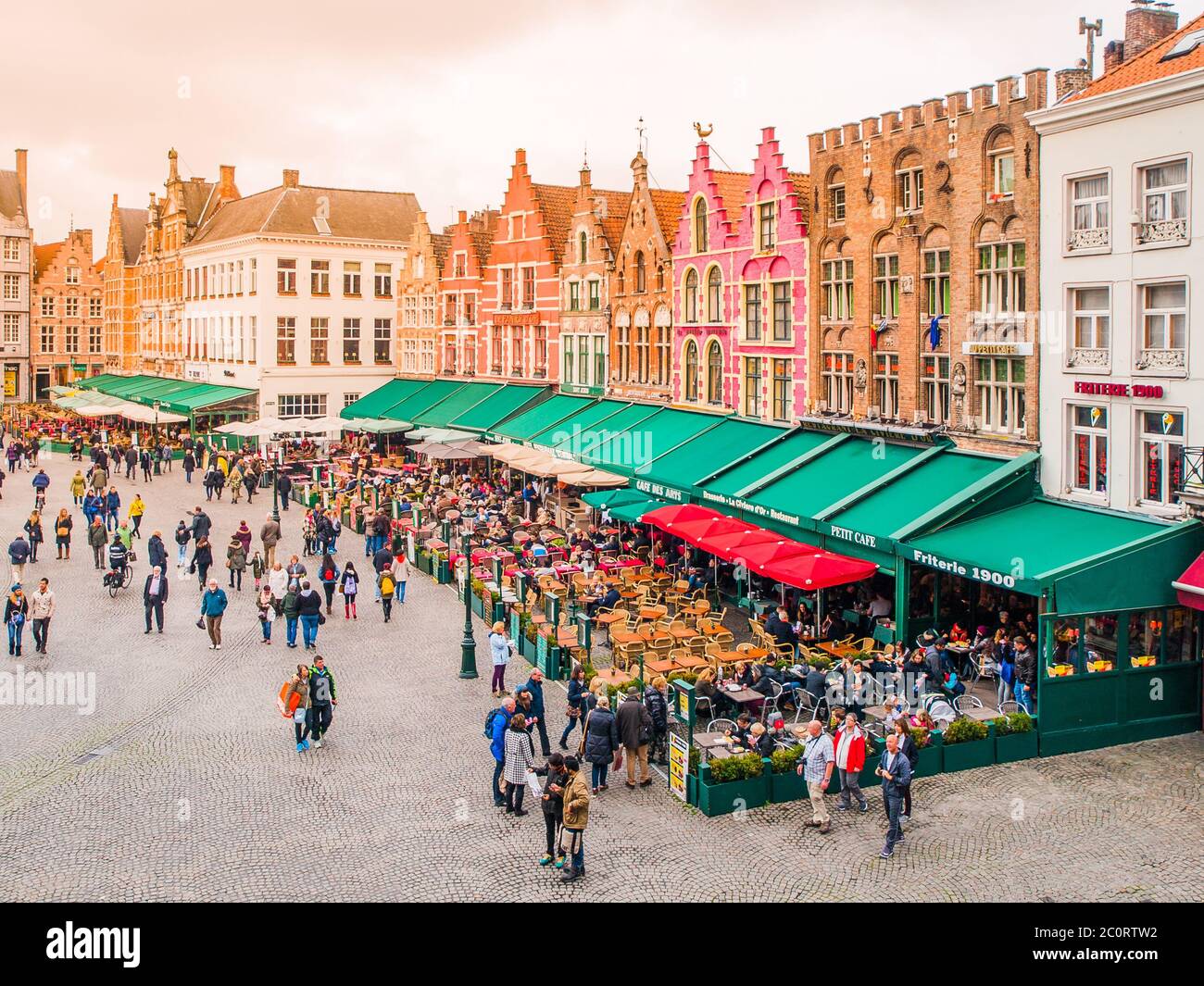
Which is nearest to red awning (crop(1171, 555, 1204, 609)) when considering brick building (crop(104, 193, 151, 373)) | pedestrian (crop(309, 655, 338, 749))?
pedestrian (crop(309, 655, 338, 749))

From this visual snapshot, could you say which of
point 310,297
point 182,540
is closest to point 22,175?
point 310,297

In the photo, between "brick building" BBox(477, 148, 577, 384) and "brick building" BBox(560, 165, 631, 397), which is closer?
"brick building" BBox(560, 165, 631, 397)

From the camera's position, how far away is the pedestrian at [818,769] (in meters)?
13.9

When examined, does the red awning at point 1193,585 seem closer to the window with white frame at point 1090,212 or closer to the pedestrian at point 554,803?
the window with white frame at point 1090,212

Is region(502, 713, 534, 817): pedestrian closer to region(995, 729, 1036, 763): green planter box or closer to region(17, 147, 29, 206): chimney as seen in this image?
region(995, 729, 1036, 763): green planter box

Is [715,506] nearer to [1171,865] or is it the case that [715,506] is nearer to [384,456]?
[1171,865]

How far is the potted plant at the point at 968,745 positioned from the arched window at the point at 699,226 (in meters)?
19.3

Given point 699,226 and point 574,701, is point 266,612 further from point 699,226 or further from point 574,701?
point 699,226

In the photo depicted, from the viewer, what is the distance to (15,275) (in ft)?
267

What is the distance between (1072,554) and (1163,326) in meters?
4.14

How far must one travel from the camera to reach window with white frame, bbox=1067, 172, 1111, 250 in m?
19.5

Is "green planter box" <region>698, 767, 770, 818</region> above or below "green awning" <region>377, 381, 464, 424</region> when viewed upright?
below

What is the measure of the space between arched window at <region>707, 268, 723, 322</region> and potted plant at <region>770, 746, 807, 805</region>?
61.2 feet
